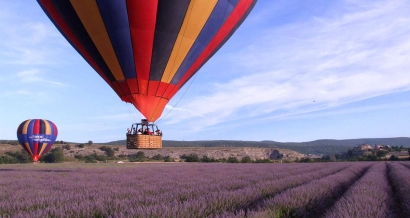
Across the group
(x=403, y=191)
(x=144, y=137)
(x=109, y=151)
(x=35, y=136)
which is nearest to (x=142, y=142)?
(x=144, y=137)

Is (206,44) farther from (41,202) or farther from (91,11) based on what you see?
(41,202)

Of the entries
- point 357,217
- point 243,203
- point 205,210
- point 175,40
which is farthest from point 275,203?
point 175,40

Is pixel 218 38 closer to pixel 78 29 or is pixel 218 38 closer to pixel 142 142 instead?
pixel 142 142

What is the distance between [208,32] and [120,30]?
3.08 metres

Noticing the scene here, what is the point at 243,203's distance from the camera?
20.9 ft

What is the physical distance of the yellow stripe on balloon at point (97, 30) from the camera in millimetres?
11320

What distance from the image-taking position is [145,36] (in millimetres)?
11914

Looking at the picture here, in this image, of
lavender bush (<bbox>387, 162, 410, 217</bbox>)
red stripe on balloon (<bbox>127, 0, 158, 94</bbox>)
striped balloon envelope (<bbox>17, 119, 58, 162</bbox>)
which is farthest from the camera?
striped balloon envelope (<bbox>17, 119, 58, 162</bbox>)

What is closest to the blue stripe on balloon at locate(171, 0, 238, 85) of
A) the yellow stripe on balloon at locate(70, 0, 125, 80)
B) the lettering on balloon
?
the yellow stripe on balloon at locate(70, 0, 125, 80)

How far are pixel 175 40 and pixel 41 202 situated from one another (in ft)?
23.4

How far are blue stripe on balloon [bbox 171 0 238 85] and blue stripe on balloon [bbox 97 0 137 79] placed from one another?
1.78 m

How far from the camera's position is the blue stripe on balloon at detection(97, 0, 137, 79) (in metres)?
11.3

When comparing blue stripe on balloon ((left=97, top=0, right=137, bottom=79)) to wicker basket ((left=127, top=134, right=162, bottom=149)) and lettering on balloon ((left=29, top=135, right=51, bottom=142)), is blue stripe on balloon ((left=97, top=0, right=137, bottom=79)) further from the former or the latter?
lettering on balloon ((left=29, top=135, right=51, bottom=142))

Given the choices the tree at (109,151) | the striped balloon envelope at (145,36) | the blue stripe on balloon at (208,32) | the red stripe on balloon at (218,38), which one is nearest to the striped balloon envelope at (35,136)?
the striped balloon envelope at (145,36)
